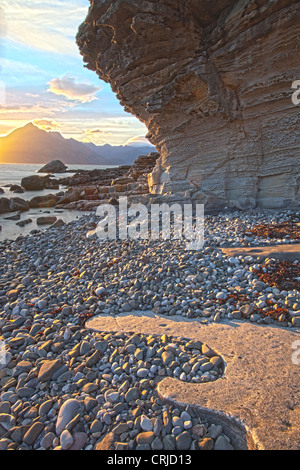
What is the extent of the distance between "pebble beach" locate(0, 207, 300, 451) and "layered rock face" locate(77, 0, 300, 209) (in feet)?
16.4

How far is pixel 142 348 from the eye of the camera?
4.73 m

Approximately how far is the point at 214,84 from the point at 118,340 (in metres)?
12.7

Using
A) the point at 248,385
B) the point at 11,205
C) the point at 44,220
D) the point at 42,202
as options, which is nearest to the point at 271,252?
the point at 248,385

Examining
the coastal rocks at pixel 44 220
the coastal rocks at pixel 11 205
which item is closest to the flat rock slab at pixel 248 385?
the coastal rocks at pixel 44 220

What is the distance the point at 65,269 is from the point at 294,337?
7.29 metres

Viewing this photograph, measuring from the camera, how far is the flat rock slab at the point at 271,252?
716cm

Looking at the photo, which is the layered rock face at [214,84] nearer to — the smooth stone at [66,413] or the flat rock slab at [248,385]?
the flat rock slab at [248,385]

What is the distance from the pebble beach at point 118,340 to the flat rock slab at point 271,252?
0.81 feet

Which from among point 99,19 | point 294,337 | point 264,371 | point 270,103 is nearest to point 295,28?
point 270,103

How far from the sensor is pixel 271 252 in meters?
7.37

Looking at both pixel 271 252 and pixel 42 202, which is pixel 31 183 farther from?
pixel 271 252

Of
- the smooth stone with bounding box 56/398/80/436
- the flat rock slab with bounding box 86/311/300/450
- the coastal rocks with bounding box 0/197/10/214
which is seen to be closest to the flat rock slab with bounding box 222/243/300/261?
the flat rock slab with bounding box 86/311/300/450
